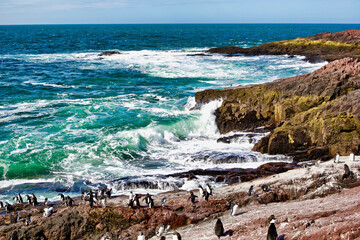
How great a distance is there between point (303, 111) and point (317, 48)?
48997 mm

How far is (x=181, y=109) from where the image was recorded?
1257 inches

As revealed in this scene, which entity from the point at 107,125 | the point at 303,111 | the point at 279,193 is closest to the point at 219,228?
the point at 279,193

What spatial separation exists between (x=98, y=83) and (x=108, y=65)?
1550 centimetres

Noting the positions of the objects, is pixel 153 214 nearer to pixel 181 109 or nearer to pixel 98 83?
pixel 181 109

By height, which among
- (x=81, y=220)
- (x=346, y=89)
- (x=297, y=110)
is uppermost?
(x=346, y=89)

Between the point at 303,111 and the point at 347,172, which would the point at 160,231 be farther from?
the point at 303,111

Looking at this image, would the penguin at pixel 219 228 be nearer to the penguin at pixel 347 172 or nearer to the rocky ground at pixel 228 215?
the rocky ground at pixel 228 215

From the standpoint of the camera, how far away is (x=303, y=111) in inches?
923

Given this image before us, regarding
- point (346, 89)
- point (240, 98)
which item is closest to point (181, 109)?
point (240, 98)

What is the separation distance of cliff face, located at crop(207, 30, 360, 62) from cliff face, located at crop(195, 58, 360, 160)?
3709cm

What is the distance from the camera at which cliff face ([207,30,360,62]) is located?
6019cm

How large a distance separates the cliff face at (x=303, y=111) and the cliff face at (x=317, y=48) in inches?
1460

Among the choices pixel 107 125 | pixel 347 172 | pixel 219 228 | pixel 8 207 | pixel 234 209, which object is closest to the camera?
pixel 219 228

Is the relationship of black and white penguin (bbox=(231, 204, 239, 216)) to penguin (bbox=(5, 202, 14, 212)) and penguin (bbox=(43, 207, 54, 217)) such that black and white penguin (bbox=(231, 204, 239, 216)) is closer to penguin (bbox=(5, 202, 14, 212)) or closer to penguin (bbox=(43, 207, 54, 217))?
penguin (bbox=(43, 207, 54, 217))
